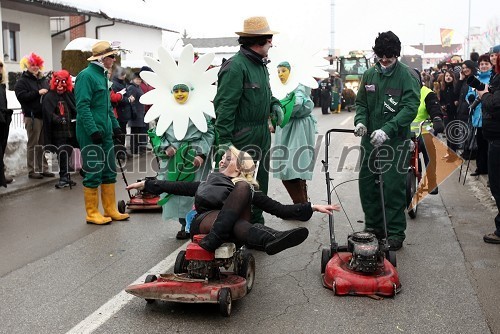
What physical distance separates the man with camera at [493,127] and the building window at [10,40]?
63.3 ft

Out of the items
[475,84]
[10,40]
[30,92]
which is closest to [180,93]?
[475,84]

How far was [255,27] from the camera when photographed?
6141 mm

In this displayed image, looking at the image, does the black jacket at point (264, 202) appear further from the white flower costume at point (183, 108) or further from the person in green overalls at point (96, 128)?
the person in green overalls at point (96, 128)

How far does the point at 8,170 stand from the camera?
37.8 ft

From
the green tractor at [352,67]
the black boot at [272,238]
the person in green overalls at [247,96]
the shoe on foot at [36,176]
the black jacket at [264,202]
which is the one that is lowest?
the shoe on foot at [36,176]

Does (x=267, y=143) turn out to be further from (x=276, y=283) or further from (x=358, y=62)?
(x=358, y=62)

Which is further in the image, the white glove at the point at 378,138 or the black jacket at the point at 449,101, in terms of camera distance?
the black jacket at the point at 449,101

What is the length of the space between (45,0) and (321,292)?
1821cm

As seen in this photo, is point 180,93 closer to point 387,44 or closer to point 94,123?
point 94,123

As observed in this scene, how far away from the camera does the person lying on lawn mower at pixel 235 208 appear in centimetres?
486

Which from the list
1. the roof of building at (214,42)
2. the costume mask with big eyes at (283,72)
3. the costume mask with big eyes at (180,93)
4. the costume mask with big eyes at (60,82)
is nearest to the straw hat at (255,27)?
the costume mask with big eyes at (180,93)

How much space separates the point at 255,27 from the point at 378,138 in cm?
158

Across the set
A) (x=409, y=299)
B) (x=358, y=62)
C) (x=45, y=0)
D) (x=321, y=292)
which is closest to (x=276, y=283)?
(x=321, y=292)

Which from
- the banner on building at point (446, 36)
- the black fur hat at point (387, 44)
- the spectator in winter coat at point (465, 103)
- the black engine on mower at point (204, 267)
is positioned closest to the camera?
the black engine on mower at point (204, 267)
